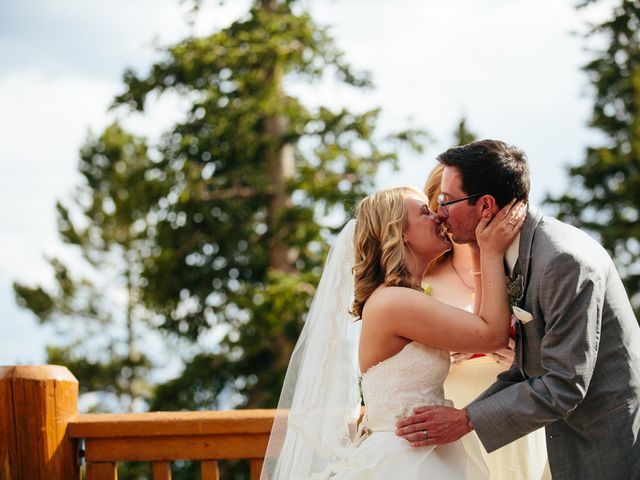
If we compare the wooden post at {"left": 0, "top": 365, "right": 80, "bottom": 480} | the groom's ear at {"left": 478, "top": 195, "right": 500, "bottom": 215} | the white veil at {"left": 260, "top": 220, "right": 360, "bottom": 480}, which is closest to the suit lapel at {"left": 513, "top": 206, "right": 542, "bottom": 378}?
the groom's ear at {"left": 478, "top": 195, "right": 500, "bottom": 215}

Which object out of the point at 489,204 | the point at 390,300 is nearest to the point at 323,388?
the point at 390,300

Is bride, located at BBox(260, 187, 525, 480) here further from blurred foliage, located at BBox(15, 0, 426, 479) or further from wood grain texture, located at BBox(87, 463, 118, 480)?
blurred foliage, located at BBox(15, 0, 426, 479)

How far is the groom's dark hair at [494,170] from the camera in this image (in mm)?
3084

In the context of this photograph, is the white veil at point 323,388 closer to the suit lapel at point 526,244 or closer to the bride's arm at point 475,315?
the bride's arm at point 475,315

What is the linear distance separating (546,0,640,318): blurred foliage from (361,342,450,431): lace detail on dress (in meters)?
13.5

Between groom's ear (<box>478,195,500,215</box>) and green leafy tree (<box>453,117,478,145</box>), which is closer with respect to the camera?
groom's ear (<box>478,195,500,215</box>)

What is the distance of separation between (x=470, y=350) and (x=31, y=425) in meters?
1.72

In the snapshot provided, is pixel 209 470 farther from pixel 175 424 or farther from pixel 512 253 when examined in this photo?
pixel 512 253

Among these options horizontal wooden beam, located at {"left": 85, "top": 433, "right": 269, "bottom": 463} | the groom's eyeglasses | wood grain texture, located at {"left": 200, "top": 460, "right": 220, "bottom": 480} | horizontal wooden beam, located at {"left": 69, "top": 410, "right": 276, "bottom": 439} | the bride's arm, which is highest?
the groom's eyeglasses

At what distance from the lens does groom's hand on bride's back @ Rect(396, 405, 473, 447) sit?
10.2 feet

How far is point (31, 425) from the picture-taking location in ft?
11.4

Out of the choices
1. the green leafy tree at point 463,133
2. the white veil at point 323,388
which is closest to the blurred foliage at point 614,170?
the green leafy tree at point 463,133

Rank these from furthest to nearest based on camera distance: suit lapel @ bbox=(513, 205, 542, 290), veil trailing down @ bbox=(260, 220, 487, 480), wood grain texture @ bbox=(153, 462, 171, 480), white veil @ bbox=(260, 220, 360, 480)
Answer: wood grain texture @ bbox=(153, 462, 171, 480) < white veil @ bbox=(260, 220, 360, 480) < veil trailing down @ bbox=(260, 220, 487, 480) < suit lapel @ bbox=(513, 205, 542, 290)

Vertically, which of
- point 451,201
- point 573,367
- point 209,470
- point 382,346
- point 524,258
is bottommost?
point 209,470
